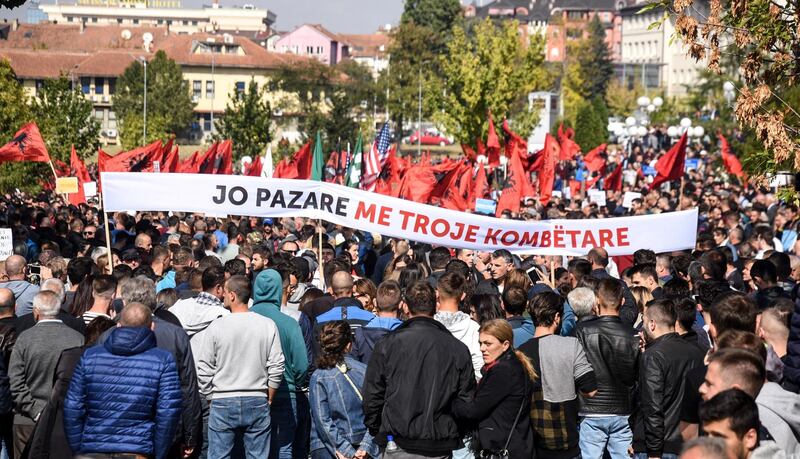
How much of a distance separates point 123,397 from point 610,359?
10.8ft

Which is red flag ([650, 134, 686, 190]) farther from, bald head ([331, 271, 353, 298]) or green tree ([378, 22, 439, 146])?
green tree ([378, 22, 439, 146])

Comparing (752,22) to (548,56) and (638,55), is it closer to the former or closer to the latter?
(638,55)

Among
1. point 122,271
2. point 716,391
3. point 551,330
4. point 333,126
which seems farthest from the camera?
point 333,126

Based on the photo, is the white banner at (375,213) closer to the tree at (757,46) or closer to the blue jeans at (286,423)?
the tree at (757,46)

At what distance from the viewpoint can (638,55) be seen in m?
152

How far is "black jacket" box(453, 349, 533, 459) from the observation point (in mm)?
7492

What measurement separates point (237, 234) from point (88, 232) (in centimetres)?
231

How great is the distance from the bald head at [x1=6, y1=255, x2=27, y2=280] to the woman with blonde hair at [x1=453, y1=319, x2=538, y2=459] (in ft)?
16.4

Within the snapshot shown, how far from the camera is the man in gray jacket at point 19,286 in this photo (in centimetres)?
1077

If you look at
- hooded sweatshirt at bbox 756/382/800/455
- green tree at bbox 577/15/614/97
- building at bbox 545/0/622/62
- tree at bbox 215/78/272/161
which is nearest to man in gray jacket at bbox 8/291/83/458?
hooded sweatshirt at bbox 756/382/800/455

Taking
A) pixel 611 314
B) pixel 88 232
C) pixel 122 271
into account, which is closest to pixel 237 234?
pixel 88 232

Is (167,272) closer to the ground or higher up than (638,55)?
closer to the ground

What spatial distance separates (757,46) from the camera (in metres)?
11.7

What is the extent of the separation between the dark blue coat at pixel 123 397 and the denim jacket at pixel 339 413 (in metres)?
1.15
